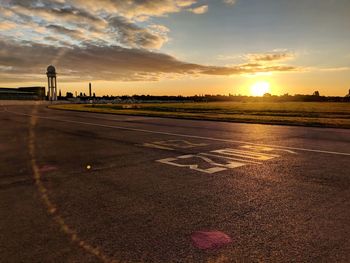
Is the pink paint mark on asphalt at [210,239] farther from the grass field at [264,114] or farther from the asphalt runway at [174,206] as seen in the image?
the grass field at [264,114]

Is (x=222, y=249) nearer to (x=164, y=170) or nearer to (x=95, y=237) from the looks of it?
(x=95, y=237)

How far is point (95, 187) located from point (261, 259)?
3.75 m

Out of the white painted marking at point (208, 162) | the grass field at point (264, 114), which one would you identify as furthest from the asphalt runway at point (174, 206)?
the grass field at point (264, 114)

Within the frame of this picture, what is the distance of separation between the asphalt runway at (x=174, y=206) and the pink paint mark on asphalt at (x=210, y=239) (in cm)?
3

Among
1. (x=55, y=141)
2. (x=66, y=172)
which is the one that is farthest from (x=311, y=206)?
(x=55, y=141)

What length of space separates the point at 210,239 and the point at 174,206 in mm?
1249

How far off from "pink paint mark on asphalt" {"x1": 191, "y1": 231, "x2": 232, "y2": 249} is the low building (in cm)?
15437

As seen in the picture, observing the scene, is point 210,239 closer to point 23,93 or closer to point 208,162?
point 208,162

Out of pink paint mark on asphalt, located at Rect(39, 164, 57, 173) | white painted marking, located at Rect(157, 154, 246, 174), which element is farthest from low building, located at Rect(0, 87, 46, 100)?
white painted marking, located at Rect(157, 154, 246, 174)

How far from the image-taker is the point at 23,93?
15188 cm

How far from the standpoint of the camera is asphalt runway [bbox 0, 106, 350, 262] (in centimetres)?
343

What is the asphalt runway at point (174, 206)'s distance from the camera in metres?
3.43

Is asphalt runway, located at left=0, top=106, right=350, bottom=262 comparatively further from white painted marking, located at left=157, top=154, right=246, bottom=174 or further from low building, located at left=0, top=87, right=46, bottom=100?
low building, located at left=0, top=87, right=46, bottom=100

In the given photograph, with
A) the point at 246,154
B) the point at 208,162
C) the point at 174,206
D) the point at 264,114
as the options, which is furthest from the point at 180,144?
the point at 264,114
